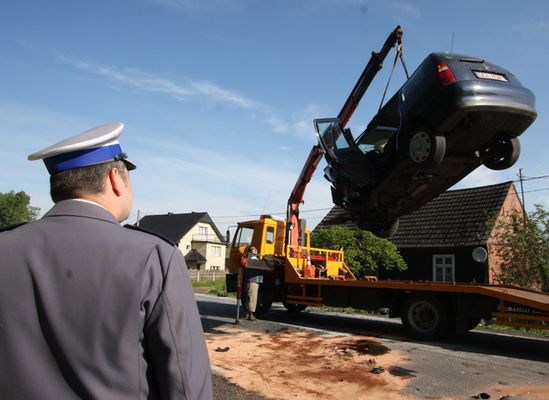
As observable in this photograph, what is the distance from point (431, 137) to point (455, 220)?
644 inches

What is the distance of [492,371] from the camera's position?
661cm

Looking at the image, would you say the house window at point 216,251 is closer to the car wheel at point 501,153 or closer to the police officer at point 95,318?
the car wheel at point 501,153

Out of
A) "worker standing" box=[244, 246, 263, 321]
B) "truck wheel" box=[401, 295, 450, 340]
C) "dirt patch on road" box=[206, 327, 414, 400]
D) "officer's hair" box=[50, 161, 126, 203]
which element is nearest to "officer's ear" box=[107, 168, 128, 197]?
"officer's hair" box=[50, 161, 126, 203]

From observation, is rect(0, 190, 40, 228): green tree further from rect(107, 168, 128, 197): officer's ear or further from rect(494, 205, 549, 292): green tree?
rect(107, 168, 128, 197): officer's ear

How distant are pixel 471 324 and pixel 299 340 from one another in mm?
3471

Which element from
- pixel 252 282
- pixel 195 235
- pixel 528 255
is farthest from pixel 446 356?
pixel 195 235

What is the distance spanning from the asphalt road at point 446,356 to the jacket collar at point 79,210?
4175mm

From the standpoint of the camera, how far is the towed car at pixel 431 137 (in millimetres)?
6500

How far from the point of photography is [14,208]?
217ft

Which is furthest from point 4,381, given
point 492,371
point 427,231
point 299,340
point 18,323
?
point 427,231

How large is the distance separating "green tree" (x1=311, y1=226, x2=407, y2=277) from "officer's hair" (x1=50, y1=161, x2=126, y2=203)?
53.7 feet

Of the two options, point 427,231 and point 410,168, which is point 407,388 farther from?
point 427,231

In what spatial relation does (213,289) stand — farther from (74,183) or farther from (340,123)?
(74,183)

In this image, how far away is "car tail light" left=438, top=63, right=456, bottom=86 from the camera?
21.5 ft
